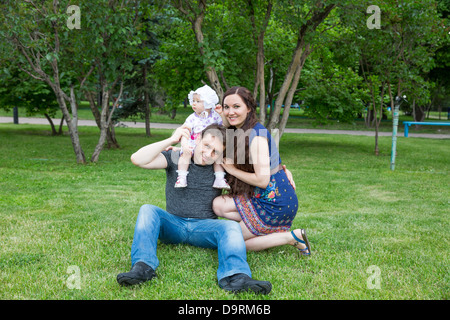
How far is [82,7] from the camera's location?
8.76 meters

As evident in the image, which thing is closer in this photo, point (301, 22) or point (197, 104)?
point (197, 104)

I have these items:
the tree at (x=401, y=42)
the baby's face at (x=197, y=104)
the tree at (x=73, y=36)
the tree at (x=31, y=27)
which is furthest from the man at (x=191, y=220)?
the tree at (x=401, y=42)

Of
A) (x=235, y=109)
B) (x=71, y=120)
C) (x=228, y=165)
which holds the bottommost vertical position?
(x=228, y=165)

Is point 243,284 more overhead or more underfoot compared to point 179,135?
more underfoot

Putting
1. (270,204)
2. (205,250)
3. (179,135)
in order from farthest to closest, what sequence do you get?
(205,250)
(270,204)
(179,135)

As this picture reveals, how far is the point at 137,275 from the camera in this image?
9.55ft

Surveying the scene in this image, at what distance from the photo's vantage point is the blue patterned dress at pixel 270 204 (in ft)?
11.4

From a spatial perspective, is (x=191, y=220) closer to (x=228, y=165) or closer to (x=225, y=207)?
(x=225, y=207)

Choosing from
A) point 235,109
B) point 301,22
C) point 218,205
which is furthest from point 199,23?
point 218,205

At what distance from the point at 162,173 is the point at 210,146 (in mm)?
5964

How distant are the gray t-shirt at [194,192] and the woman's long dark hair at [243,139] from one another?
0.60 ft

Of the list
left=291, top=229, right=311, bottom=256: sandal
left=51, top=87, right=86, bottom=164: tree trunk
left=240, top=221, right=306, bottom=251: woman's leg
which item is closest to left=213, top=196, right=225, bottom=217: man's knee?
left=240, top=221, right=306, bottom=251: woman's leg

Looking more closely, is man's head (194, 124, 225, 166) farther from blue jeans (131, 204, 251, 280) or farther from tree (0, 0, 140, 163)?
tree (0, 0, 140, 163)

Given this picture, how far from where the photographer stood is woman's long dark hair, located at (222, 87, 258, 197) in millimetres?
3391
